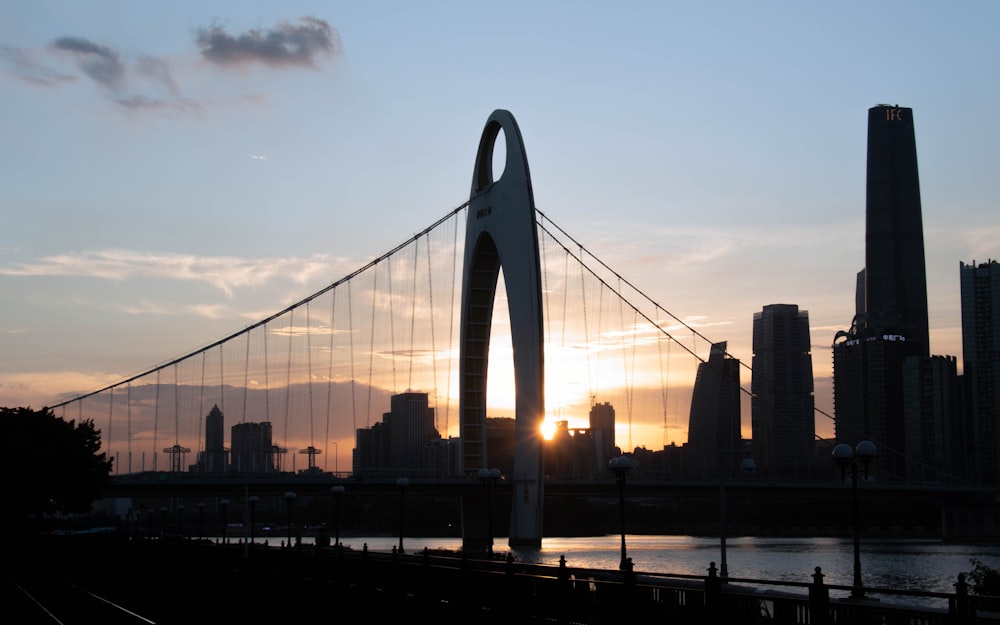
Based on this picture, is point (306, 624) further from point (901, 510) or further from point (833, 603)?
point (901, 510)

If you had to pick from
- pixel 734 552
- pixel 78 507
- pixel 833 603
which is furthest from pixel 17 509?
pixel 833 603

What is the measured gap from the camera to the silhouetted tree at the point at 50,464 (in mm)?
73000

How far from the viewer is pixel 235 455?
4441 inches

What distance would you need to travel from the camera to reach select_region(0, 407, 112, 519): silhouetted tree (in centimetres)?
7300

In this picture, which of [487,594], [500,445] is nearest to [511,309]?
[500,445]

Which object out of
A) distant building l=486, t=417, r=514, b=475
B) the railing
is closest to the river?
distant building l=486, t=417, r=514, b=475

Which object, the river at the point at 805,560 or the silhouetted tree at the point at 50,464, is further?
the silhouetted tree at the point at 50,464

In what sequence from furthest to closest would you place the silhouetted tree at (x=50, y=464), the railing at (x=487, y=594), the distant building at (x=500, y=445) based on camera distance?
the distant building at (x=500, y=445), the silhouetted tree at (x=50, y=464), the railing at (x=487, y=594)

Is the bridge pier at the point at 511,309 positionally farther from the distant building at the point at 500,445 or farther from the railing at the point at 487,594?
the railing at the point at 487,594

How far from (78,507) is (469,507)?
28273 mm

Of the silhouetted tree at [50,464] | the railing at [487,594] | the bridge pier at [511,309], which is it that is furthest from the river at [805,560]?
the railing at [487,594]

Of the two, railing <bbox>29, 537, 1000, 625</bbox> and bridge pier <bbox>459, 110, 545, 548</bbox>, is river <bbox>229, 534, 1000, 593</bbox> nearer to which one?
bridge pier <bbox>459, 110, 545, 548</bbox>

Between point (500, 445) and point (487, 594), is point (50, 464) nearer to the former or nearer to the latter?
point (500, 445)

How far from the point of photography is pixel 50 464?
74062mm
